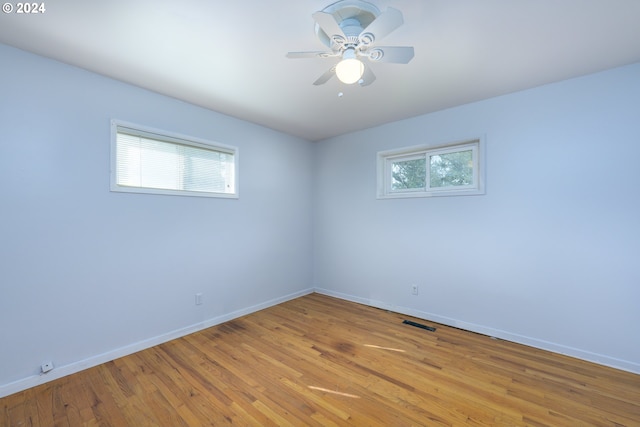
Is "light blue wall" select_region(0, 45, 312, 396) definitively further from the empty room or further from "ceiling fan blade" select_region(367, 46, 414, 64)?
"ceiling fan blade" select_region(367, 46, 414, 64)

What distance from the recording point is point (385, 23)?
138 centimetres

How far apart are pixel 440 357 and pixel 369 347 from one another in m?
0.64

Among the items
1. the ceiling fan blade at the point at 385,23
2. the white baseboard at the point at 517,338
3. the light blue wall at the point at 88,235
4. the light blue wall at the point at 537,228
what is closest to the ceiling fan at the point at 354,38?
the ceiling fan blade at the point at 385,23

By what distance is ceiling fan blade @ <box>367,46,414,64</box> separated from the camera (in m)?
1.58

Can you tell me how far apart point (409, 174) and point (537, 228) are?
148 cm

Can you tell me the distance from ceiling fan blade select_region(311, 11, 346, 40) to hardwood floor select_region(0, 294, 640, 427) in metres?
2.29

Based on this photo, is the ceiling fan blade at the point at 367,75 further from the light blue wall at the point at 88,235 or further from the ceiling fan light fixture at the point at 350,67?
the light blue wall at the point at 88,235

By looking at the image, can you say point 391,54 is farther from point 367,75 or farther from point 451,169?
point 451,169

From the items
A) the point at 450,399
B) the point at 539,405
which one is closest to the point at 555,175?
the point at 539,405

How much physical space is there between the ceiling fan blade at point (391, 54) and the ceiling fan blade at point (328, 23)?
23 centimetres

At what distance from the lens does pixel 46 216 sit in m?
2.04

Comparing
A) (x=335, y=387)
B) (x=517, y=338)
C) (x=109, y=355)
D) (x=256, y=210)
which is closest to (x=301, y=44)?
(x=256, y=210)

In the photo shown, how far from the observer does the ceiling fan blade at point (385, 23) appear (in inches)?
51.5

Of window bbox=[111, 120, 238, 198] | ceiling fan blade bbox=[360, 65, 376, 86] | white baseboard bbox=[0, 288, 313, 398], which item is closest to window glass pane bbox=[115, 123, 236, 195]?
window bbox=[111, 120, 238, 198]
